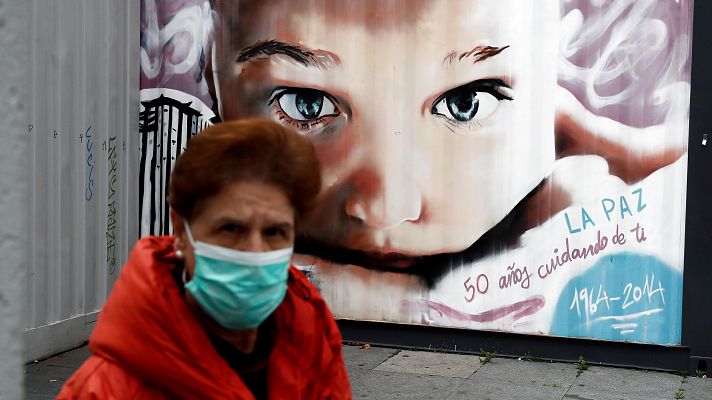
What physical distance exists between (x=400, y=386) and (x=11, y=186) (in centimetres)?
550

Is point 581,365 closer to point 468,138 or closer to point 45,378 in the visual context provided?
point 468,138

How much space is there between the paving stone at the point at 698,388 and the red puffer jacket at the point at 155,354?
5036 mm

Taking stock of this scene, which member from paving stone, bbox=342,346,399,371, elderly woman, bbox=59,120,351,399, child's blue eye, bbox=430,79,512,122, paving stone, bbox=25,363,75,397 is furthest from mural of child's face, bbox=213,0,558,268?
elderly woman, bbox=59,120,351,399

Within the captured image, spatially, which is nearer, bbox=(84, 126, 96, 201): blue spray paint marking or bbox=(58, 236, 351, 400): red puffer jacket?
bbox=(58, 236, 351, 400): red puffer jacket

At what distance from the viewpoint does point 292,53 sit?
26.0 feet

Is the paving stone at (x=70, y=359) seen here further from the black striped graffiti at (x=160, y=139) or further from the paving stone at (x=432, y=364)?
the paving stone at (x=432, y=364)

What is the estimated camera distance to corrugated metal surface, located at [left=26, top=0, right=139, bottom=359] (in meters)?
7.02

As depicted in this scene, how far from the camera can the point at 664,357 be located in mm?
6965

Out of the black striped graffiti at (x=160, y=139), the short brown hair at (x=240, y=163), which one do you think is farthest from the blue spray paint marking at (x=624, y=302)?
the short brown hair at (x=240, y=163)

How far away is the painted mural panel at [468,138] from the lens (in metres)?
6.93

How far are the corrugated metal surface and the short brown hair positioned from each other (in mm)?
5372

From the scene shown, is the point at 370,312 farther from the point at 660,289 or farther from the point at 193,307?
the point at 193,307

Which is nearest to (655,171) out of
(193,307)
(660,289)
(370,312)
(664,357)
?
(660,289)

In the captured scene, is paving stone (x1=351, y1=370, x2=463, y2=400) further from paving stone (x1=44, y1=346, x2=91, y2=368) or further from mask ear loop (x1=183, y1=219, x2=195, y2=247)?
mask ear loop (x1=183, y1=219, x2=195, y2=247)
